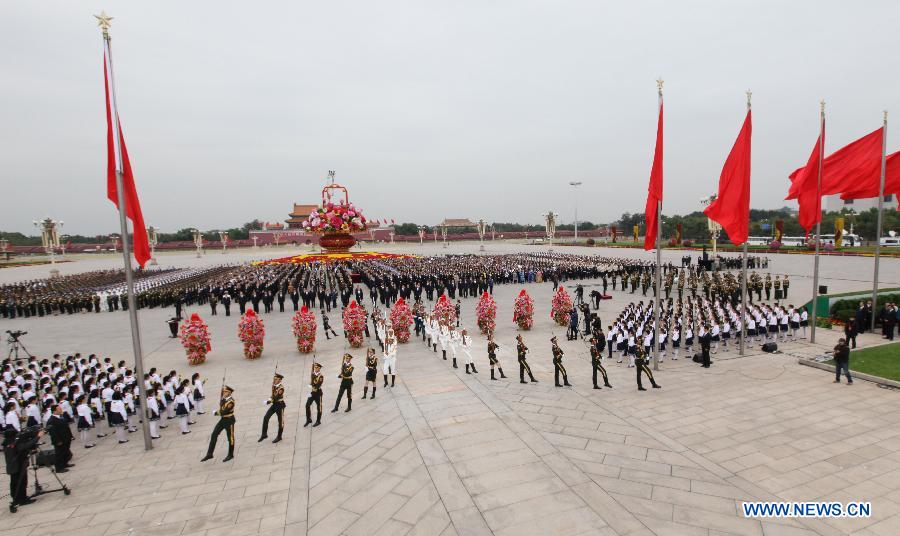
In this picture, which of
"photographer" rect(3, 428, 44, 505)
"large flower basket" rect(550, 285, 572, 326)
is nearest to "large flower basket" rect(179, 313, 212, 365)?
"photographer" rect(3, 428, 44, 505)

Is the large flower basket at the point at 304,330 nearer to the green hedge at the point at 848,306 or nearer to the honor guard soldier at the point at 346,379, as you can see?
the honor guard soldier at the point at 346,379

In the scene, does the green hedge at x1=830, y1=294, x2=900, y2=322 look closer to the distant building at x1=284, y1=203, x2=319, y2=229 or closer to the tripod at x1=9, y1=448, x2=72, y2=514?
the tripod at x1=9, y1=448, x2=72, y2=514

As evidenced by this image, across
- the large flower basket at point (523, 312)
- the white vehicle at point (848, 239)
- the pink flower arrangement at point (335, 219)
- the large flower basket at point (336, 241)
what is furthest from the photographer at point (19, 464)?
the white vehicle at point (848, 239)

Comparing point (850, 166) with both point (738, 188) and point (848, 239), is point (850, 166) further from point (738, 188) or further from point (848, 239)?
point (848, 239)

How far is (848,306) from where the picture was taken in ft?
54.1

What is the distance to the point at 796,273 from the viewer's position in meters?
32.5

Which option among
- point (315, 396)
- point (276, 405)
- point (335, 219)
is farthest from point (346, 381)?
point (335, 219)

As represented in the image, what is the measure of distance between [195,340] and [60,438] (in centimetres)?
604

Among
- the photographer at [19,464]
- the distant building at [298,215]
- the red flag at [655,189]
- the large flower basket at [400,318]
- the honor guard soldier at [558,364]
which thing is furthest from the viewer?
Result: the distant building at [298,215]

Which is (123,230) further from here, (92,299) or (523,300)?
(92,299)

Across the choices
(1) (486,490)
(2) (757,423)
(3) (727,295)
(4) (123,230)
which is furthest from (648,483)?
(3) (727,295)

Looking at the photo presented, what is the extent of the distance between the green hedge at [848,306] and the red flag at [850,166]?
5.08 meters

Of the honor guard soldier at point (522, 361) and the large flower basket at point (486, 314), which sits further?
the large flower basket at point (486, 314)

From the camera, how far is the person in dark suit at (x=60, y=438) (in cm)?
704
